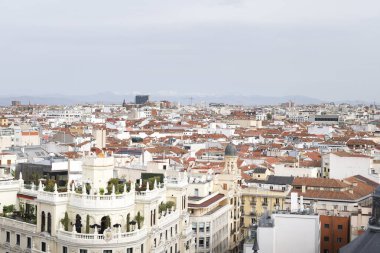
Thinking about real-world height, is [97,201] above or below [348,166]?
above

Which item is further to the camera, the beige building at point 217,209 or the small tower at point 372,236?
the beige building at point 217,209

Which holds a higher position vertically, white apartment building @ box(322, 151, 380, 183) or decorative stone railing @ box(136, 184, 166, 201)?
decorative stone railing @ box(136, 184, 166, 201)

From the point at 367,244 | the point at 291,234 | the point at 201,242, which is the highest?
the point at 367,244

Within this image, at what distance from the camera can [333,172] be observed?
96188 millimetres

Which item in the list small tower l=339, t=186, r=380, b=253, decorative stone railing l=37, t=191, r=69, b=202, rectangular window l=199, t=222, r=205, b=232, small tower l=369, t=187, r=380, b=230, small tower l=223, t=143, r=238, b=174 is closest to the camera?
small tower l=339, t=186, r=380, b=253

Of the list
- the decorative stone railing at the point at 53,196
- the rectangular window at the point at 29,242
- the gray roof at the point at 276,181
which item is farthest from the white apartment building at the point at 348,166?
the rectangular window at the point at 29,242

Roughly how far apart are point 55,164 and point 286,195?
99.3ft

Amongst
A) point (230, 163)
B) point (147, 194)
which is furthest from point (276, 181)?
point (147, 194)

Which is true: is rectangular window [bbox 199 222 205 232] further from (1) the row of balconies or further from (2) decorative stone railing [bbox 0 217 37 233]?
(2) decorative stone railing [bbox 0 217 37 233]

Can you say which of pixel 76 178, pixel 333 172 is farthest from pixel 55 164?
pixel 333 172

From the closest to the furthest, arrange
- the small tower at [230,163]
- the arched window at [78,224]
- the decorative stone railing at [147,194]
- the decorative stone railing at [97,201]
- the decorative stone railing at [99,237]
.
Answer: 1. the decorative stone railing at [99,237]
2. the decorative stone railing at [97,201]
3. the arched window at [78,224]
4. the decorative stone railing at [147,194]
5. the small tower at [230,163]

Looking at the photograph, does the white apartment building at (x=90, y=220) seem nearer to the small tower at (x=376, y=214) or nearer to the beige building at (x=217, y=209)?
the beige building at (x=217, y=209)

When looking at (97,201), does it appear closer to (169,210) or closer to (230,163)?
(169,210)

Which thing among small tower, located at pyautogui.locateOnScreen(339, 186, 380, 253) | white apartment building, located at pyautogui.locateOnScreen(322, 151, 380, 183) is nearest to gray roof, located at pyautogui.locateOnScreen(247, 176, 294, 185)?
white apartment building, located at pyautogui.locateOnScreen(322, 151, 380, 183)
